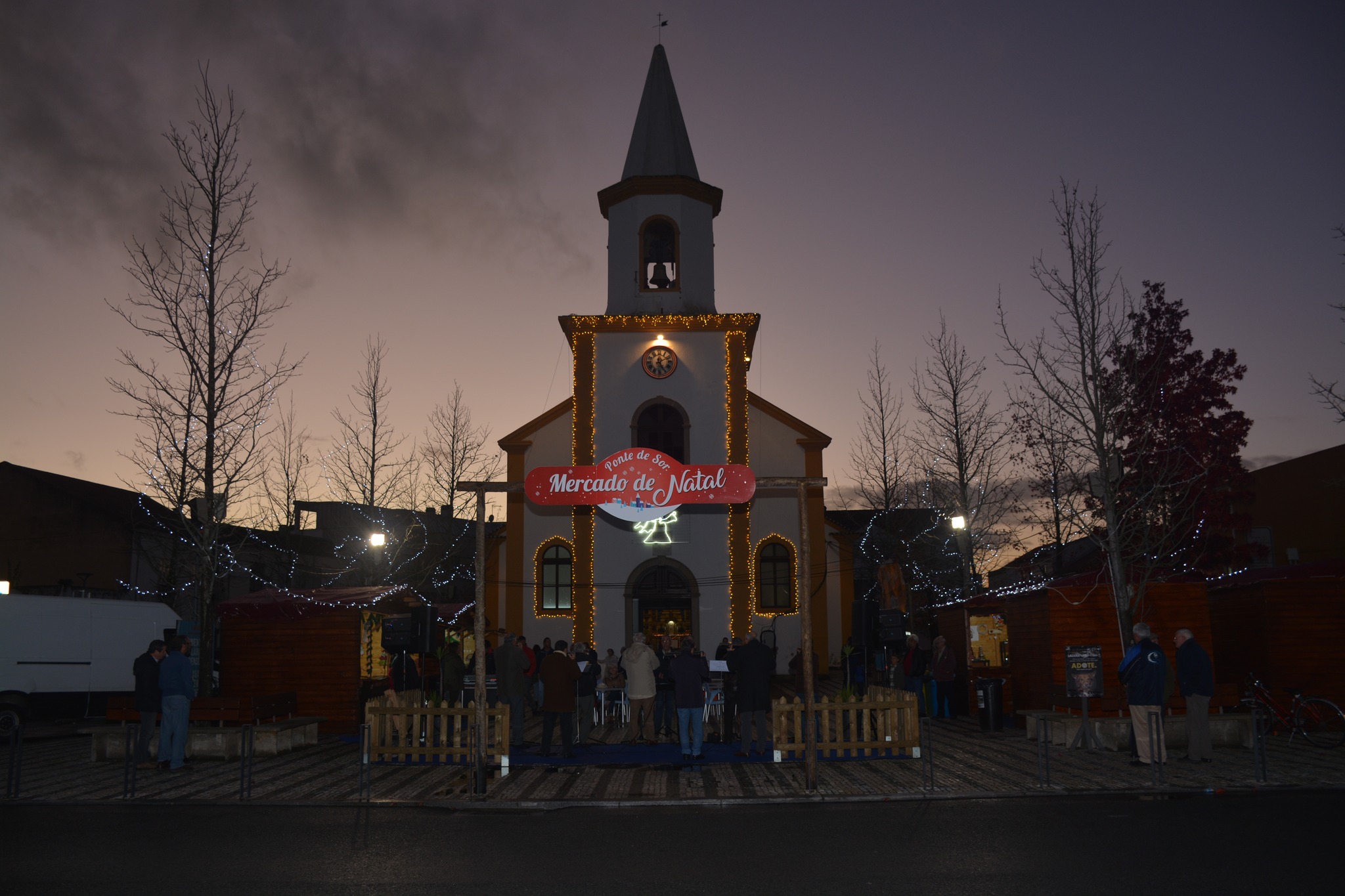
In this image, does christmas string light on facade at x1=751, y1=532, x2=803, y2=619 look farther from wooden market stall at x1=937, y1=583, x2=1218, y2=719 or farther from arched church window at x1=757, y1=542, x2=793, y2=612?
wooden market stall at x1=937, y1=583, x2=1218, y2=719

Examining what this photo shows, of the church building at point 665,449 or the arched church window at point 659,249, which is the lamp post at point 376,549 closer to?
the church building at point 665,449

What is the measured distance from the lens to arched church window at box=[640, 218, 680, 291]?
2795 centimetres

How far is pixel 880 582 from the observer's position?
22875 mm

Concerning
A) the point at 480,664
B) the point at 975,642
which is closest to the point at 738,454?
the point at 975,642

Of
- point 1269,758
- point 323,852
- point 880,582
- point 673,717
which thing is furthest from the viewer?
point 880,582

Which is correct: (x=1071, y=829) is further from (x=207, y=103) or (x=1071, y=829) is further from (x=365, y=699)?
(x=207, y=103)

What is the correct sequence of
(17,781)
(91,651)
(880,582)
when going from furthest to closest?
(880,582) < (91,651) < (17,781)

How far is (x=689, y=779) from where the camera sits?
39.2ft

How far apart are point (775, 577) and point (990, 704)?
37.1 ft

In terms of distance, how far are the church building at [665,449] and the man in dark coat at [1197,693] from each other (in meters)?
14.7

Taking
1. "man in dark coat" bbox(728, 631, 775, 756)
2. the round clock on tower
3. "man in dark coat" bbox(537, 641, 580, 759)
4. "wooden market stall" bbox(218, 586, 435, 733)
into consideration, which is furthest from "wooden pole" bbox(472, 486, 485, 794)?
the round clock on tower

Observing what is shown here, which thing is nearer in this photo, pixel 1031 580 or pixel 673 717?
pixel 673 717

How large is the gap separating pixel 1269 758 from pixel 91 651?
68.3 ft

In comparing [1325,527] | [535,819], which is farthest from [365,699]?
[1325,527]
